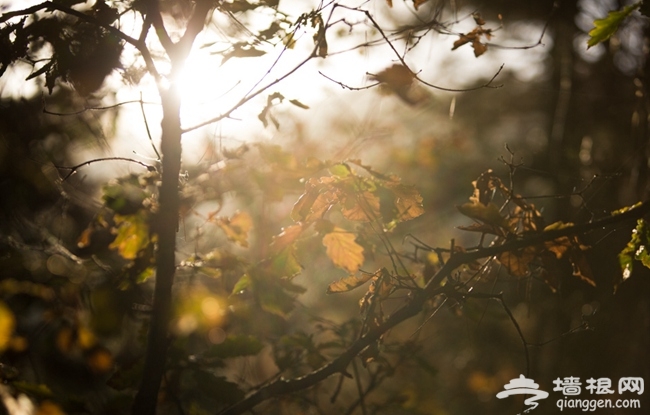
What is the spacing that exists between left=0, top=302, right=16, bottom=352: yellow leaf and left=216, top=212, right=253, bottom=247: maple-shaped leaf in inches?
47.5

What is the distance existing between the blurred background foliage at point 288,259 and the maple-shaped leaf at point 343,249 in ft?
0.52

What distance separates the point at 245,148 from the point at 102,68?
467 millimetres

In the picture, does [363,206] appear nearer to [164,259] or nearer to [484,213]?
[484,213]

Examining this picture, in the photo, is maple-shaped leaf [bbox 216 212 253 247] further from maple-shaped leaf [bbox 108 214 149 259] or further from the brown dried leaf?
the brown dried leaf

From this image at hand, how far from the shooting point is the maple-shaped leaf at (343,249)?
1369 mm

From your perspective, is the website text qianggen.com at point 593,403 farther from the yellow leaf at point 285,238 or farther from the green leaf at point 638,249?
the yellow leaf at point 285,238

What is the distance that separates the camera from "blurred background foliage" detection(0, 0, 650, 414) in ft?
4.97

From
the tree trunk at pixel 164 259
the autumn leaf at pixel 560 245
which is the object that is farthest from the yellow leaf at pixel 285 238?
the autumn leaf at pixel 560 245

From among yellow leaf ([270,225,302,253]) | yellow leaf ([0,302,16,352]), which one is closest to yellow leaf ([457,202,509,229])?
yellow leaf ([270,225,302,253])

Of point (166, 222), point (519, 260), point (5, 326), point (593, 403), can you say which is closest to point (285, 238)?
point (166, 222)

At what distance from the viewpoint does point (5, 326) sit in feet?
7.11

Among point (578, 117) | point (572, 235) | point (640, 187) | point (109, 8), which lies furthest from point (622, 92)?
point (109, 8)

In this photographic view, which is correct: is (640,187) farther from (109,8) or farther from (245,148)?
(109,8)

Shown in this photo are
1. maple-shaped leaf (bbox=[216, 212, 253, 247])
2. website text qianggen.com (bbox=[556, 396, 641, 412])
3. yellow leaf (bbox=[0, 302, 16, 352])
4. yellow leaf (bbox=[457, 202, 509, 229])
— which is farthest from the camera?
website text qianggen.com (bbox=[556, 396, 641, 412])
